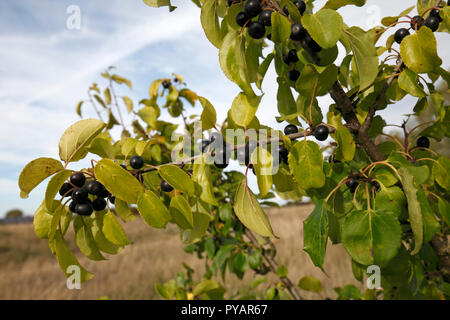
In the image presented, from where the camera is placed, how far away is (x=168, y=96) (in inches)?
82.3

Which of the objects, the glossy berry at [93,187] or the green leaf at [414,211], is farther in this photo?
the glossy berry at [93,187]

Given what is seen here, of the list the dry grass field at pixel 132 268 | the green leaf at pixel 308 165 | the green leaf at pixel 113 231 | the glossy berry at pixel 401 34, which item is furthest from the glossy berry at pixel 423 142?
the dry grass field at pixel 132 268

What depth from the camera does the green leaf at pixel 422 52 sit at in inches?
29.3

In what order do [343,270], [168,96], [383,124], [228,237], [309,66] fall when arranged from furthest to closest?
[343,270] → [228,237] → [168,96] → [383,124] → [309,66]

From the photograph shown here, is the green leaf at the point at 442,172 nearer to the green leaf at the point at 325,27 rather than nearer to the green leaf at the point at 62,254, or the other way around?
the green leaf at the point at 325,27

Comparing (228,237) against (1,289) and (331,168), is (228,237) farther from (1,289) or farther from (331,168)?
(1,289)

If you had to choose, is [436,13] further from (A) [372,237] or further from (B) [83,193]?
(B) [83,193]

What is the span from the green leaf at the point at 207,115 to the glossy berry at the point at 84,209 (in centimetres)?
39

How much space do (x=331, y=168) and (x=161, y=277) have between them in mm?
5884

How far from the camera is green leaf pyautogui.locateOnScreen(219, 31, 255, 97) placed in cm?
72

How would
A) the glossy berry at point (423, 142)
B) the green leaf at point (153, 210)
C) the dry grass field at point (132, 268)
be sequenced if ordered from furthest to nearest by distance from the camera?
the dry grass field at point (132, 268)
the glossy berry at point (423, 142)
the green leaf at point (153, 210)

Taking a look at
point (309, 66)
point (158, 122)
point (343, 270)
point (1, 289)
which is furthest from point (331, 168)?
point (1, 289)

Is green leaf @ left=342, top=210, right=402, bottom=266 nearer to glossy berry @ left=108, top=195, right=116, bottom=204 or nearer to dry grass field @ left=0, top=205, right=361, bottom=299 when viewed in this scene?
glossy berry @ left=108, top=195, right=116, bottom=204
